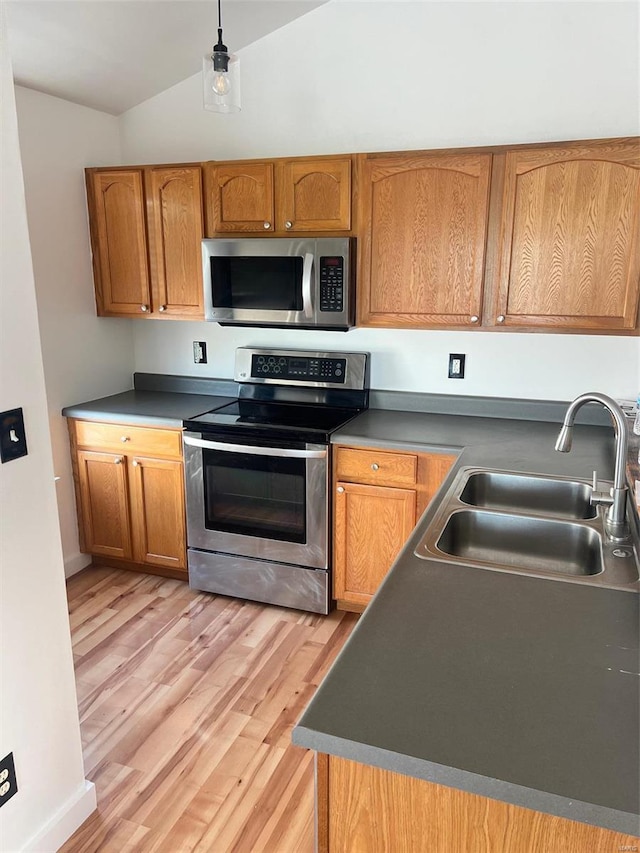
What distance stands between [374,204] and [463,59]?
75cm

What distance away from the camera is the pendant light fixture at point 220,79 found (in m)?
2.16

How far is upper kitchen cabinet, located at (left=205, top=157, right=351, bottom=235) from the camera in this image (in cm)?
277

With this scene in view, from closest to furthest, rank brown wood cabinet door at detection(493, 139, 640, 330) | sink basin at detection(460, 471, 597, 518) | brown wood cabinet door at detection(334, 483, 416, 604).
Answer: sink basin at detection(460, 471, 597, 518) < brown wood cabinet door at detection(493, 139, 640, 330) < brown wood cabinet door at detection(334, 483, 416, 604)

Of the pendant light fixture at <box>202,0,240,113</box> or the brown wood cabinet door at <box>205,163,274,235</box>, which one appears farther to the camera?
the brown wood cabinet door at <box>205,163,274,235</box>

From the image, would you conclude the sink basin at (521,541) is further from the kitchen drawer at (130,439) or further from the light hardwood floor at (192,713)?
the kitchen drawer at (130,439)

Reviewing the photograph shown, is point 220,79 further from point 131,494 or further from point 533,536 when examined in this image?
point 131,494

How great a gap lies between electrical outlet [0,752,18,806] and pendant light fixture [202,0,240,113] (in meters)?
2.13

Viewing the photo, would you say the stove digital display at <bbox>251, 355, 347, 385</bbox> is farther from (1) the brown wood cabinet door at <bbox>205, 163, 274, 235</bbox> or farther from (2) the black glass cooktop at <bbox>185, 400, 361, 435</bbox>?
(1) the brown wood cabinet door at <bbox>205, 163, 274, 235</bbox>

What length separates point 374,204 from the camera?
273cm

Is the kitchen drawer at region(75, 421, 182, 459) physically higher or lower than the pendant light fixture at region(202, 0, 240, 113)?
lower

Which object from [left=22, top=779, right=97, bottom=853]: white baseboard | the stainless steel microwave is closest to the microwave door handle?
the stainless steel microwave

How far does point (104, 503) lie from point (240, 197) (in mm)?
1687

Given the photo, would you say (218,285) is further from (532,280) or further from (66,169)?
(532,280)

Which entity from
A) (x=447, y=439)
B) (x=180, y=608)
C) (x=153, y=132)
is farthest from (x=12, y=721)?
(x=153, y=132)
